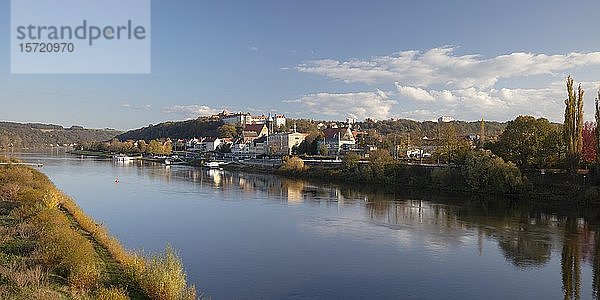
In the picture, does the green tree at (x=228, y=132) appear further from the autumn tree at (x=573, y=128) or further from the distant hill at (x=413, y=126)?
the autumn tree at (x=573, y=128)

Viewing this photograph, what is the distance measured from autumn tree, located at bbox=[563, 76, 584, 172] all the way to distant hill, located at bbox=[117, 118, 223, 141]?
70636 mm

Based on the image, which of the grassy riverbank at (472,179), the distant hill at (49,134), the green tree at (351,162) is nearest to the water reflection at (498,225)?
the grassy riverbank at (472,179)

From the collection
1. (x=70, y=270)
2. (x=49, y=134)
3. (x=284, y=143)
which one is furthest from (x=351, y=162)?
(x=49, y=134)

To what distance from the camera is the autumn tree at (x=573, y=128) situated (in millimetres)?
21516

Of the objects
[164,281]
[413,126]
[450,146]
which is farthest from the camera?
[413,126]

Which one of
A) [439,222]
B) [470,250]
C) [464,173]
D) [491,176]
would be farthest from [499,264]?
[464,173]

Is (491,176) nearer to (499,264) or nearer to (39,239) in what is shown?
(499,264)

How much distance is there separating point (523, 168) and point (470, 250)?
14.9m

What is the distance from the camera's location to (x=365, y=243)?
42.4ft

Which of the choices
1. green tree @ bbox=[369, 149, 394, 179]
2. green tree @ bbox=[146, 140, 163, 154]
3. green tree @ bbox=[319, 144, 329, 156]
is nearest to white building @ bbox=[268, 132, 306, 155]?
green tree @ bbox=[319, 144, 329, 156]

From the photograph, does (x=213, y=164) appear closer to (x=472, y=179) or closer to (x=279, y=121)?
(x=472, y=179)

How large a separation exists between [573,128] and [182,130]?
3514 inches

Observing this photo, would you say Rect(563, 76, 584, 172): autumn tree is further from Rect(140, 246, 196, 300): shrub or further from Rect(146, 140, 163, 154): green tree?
Rect(146, 140, 163, 154): green tree

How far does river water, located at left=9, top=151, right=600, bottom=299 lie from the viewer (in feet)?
30.1
